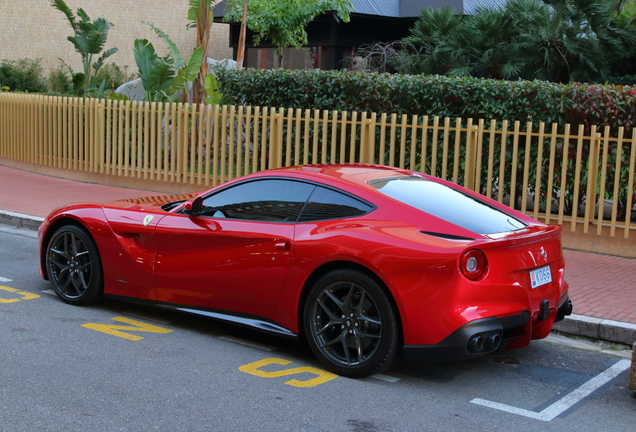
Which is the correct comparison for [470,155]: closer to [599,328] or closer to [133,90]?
[599,328]

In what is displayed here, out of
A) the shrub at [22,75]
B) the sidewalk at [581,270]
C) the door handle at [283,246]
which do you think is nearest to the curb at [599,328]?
the sidewalk at [581,270]

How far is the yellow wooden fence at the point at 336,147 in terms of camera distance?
9242 millimetres

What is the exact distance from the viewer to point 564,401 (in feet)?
15.3

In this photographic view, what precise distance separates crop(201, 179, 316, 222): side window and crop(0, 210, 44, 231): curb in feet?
19.0

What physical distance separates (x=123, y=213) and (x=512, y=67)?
35.1 ft

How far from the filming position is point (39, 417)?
160 inches

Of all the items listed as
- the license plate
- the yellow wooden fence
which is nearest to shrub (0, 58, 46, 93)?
the yellow wooden fence

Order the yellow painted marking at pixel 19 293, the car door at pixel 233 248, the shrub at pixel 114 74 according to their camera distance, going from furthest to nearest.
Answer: the shrub at pixel 114 74 → the yellow painted marking at pixel 19 293 → the car door at pixel 233 248

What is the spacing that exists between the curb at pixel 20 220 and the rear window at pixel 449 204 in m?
6.86

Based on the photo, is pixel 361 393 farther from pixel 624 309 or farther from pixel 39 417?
pixel 624 309

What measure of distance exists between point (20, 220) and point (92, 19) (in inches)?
945

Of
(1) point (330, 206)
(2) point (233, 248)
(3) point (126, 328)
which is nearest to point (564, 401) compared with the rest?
(1) point (330, 206)

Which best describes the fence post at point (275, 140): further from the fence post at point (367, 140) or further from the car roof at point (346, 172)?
the car roof at point (346, 172)

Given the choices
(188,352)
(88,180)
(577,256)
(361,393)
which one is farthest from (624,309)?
(88,180)
